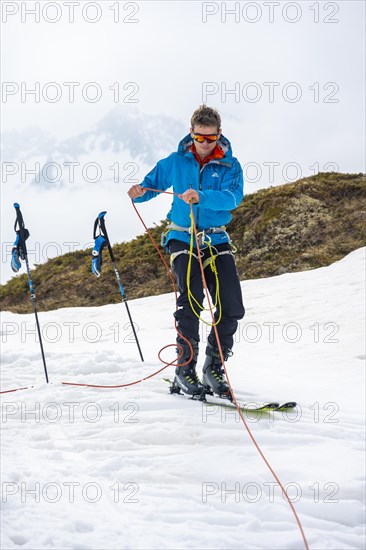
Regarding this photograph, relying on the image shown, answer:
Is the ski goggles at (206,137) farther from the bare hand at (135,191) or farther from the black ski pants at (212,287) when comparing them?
the black ski pants at (212,287)

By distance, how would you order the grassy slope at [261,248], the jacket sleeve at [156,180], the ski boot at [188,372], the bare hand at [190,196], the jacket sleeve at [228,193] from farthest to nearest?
the grassy slope at [261,248]
the jacket sleeve at [156,180]
the ski boot at [188,372]
the jacket sleeve at [228,193]
the bare hand at [190,196]

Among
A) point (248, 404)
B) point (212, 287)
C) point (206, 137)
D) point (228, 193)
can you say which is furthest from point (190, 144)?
point (248, 404)

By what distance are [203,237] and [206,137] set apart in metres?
0.97

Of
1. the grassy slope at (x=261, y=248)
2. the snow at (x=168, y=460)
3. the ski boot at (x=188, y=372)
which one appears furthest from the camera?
the grassy slope at (x=261, y=248)

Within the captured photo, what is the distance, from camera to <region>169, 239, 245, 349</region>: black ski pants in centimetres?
535

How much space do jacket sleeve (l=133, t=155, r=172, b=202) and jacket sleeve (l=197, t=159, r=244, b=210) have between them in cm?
64

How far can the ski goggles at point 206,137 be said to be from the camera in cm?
516

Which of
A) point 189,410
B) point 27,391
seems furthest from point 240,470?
point 27,391

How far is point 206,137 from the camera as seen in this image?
5164mm

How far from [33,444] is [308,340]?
21.1 ft

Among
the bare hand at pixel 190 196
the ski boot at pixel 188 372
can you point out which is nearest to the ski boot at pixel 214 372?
the ski boot at pixel 188 372

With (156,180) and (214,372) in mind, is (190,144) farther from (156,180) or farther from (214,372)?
(214,372)

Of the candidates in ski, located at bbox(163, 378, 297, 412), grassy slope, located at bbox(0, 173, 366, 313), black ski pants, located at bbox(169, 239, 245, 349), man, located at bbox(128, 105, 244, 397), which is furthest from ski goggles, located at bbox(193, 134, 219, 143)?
grassy slope, located at bbox(0, 173, 366, 313)

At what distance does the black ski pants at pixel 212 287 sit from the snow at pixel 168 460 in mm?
792
